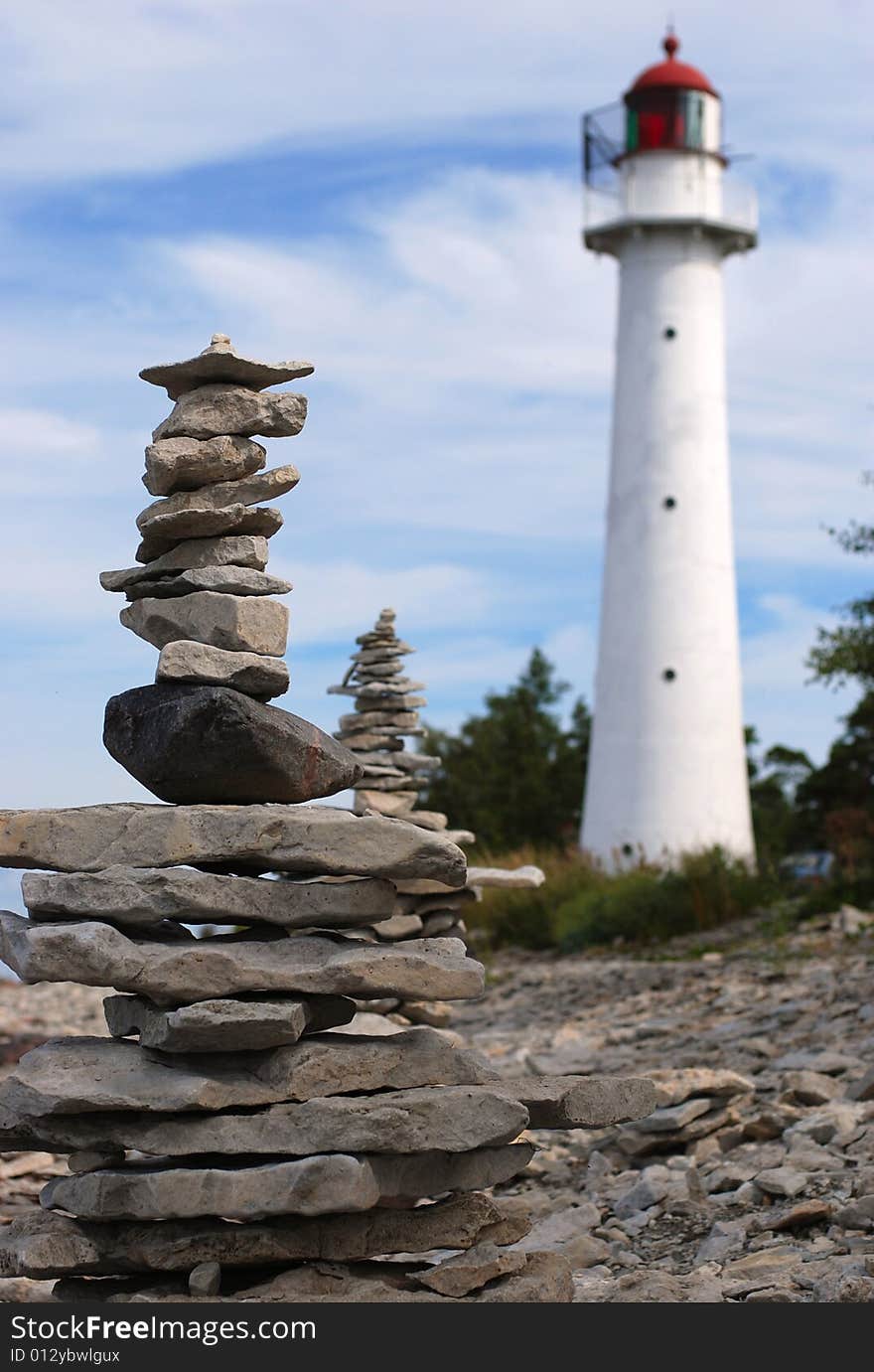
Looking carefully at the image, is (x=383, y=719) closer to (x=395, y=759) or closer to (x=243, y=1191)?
(x=395, y=759)

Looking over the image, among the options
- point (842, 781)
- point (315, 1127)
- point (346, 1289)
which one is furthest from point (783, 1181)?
point (842, 781)

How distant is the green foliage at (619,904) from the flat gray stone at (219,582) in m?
14.1

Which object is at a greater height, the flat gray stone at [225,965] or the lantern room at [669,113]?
the lantern room at [669,113]

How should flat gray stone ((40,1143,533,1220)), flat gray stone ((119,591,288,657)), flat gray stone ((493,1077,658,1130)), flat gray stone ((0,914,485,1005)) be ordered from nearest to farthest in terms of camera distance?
flat gray stone ((40,1143,533,1220))
flat gray stone ((0,914,485,1005))
flat gray stone ((493,1077,658,1130))
flat gray stone ((119,591,288,657))

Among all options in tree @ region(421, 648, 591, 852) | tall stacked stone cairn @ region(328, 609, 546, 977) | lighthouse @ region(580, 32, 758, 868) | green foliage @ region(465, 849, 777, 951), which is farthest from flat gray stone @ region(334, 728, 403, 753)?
tree @ region(421, 648, 591, 852)

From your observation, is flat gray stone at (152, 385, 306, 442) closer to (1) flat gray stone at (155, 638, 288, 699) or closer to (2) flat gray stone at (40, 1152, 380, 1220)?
(1) flat gray stone at (155, 638, 288, 699)

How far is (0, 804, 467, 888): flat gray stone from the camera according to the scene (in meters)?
5.58

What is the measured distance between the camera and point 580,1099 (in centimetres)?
568

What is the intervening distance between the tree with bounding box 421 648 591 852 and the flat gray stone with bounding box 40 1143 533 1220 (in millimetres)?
21322

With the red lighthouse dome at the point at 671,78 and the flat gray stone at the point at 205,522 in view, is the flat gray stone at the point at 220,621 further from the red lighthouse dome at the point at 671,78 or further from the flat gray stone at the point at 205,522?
the red lighthouse dome at the point at 671,78

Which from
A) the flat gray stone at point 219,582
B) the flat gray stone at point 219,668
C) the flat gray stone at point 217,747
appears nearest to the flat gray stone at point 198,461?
the flat gray stone at point 219,582

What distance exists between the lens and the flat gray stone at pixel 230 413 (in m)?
6.07

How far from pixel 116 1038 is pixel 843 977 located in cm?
901
